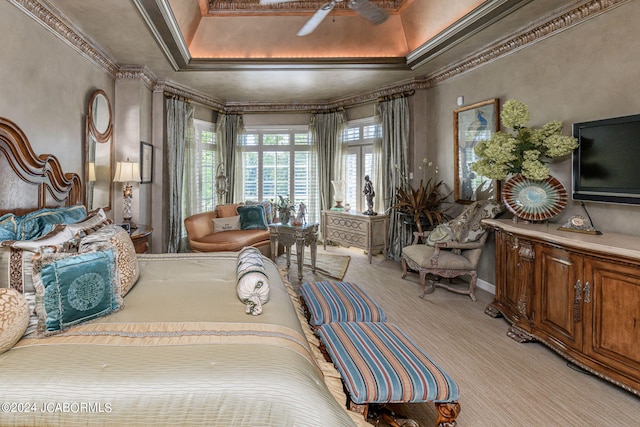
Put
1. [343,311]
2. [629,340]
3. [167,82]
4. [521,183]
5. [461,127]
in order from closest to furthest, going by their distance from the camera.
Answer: [629,340], [343,311], [521,183], [461,127], [167,82]

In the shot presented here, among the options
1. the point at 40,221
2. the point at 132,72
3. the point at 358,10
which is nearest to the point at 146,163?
the point at 132,72

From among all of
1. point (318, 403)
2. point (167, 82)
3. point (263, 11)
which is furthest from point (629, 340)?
point (167, 82)

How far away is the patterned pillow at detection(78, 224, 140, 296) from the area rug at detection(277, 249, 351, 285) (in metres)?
2.54

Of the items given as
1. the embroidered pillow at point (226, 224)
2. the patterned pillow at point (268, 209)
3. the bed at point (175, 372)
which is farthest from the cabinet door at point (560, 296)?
the embroidered pillow at point (226, 224)

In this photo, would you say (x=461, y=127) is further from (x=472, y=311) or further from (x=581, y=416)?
(x=581, y=416)

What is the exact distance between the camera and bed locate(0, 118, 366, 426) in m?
1.12

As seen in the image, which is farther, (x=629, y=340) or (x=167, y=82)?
(x=167, y=82)

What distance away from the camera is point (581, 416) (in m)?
1.93

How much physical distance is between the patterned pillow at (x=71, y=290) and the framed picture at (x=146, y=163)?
328 centimetres

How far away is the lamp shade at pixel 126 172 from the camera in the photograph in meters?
4.05

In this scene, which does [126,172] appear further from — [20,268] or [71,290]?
[71,290]

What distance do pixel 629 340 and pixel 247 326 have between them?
222cm

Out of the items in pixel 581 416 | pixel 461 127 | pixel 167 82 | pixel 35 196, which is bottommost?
pixel 581 416

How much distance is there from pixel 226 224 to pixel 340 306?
11.5 feet
